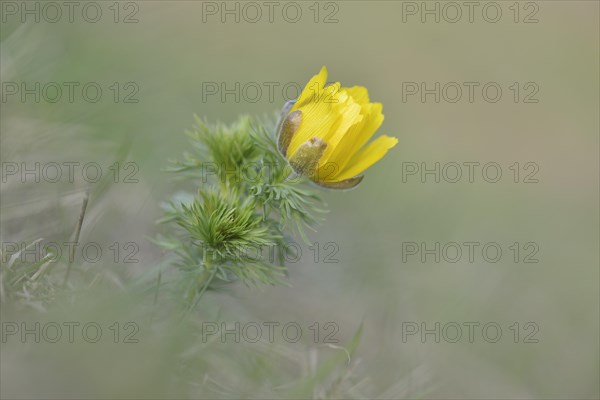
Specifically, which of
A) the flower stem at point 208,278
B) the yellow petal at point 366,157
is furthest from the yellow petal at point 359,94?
the flower stem at point 208,278

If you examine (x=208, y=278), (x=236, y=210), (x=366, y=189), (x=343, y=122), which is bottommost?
(x=208, y=278)

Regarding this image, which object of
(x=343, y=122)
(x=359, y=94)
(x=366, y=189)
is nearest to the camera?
(x=343, y=122)

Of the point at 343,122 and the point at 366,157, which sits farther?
the point at 366,157

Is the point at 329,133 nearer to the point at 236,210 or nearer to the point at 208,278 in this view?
the point at 236,210

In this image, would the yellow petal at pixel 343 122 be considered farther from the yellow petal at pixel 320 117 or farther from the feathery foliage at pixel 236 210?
the feathery foliage at pixel 236 210

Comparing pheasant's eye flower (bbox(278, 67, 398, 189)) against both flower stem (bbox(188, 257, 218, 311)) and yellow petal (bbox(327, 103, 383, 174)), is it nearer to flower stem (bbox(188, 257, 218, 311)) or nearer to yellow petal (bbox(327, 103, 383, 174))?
yellow petal (bbox(327, 103, 383, 174))

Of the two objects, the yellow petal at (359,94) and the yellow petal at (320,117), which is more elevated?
the yellow petal at (359,94)

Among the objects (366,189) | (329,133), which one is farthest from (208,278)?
(366,189)
